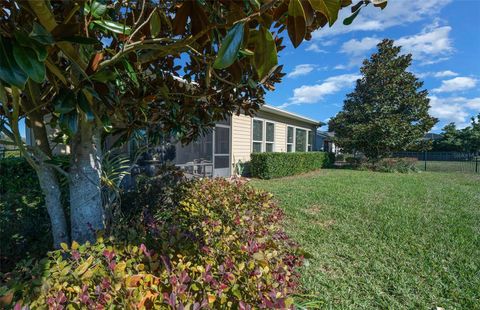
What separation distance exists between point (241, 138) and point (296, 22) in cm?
1121

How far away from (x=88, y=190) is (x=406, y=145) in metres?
20.6

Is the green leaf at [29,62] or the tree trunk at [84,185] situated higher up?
the green leaf at [29,62]

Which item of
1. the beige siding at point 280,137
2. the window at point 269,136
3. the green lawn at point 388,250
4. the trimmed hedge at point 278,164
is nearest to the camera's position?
the green lawn at point 388,250

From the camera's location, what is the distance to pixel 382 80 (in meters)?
19.3

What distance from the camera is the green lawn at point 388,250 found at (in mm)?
2867

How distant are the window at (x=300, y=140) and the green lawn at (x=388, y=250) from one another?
33.8 ft

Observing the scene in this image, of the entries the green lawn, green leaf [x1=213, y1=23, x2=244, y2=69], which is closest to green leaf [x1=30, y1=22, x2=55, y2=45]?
green leaf [x1=213, y1=23, x2=244, y2=69]

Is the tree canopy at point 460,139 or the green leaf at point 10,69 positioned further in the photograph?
the tree canopy at point 460,139

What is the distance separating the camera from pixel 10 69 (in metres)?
0.86

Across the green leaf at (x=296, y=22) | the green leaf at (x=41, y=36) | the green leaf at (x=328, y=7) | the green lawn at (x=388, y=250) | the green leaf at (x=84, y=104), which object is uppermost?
the green leaf at (x=328, y=7)

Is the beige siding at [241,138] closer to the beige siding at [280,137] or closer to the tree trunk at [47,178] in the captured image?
the beige siding at [280,137]

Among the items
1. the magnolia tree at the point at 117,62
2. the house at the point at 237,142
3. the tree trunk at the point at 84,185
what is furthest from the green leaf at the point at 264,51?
the house at the point at 237,142

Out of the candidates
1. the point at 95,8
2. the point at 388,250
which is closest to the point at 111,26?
the point at 95,8

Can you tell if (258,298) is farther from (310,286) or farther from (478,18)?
(478,18)
